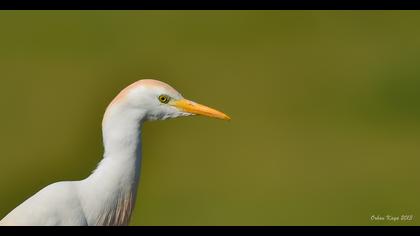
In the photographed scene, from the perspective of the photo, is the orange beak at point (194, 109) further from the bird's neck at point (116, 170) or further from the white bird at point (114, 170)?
the bird's neck at point (116, 170)

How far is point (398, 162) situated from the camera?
8.30 metres

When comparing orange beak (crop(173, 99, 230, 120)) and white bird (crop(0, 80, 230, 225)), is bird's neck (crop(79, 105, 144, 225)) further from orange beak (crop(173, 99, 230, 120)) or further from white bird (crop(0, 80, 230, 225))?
orange beak (crop(173, 99, 230, 120))

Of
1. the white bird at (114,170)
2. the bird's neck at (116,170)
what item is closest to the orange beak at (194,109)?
the white bird at (114,170)

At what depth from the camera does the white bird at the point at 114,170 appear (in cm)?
337

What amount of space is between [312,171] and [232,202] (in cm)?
124

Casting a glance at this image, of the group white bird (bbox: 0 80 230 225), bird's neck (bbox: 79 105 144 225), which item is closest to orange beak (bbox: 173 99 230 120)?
white bird (bbox: 0 80 230 225)

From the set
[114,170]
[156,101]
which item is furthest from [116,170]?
[156,101]

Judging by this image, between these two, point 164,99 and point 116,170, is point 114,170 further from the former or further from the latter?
point 164,99

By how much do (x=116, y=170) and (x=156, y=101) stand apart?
26 centimetres

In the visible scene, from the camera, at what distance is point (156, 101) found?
11.2ft

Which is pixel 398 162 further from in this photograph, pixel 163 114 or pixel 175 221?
pixel 163 114

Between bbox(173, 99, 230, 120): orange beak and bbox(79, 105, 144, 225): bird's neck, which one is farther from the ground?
bbox(173, 99, 230, 120): orange beak

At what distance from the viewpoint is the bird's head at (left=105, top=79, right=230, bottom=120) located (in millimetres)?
3373

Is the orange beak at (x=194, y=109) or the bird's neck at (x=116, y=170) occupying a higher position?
the orange beak at (x=194, y=109)
